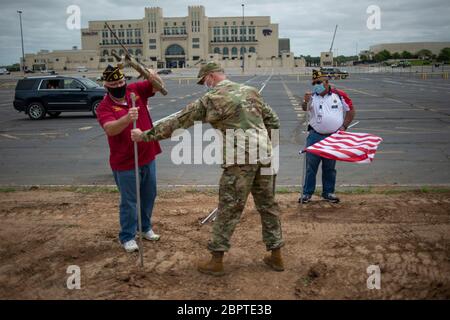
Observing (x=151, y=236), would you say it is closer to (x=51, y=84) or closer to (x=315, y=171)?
(x=315, y=171)

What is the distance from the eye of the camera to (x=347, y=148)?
6.48 metres

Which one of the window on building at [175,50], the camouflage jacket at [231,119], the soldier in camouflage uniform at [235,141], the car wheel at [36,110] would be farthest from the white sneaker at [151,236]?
the window on building at [175,50]

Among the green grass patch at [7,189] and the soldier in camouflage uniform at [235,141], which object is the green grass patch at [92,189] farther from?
the soldier in camouflage uniform at [235,141]

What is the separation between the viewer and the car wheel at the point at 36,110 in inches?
770

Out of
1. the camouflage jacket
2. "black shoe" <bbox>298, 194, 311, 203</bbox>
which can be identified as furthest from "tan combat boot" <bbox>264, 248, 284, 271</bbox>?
"black shoe" <bbox>298, 194, 311, 203</bbox>

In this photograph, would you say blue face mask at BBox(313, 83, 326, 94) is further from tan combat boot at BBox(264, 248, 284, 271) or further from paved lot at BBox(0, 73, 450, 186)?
tan combat boot at BBox(264, 248, 284, 271)

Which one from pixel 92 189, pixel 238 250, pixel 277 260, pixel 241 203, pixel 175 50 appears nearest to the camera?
pixel 241 203

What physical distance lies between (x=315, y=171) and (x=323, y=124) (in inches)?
29.4

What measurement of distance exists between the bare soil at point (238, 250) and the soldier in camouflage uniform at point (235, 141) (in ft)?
1.31

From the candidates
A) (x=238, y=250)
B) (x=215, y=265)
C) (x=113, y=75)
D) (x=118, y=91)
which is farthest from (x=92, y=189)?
(x=215, y=265)

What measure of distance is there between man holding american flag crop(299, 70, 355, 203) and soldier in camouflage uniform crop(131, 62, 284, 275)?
227 centimetres

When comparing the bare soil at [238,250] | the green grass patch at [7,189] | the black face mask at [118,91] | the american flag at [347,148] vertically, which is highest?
the black face mask at [118,91]

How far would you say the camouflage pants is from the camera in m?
4.46

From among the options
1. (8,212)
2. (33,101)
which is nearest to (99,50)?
(33,101)
